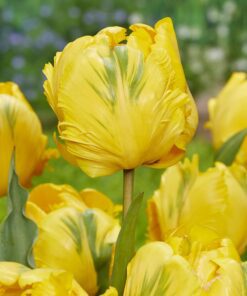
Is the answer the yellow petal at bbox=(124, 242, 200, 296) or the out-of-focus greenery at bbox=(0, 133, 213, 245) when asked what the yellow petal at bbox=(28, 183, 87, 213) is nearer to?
the yellow petal at bbox=(124, 242, 200, 296)

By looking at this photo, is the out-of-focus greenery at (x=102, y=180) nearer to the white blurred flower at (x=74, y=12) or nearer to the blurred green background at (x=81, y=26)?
the blurred green background at (x=81, y=26)

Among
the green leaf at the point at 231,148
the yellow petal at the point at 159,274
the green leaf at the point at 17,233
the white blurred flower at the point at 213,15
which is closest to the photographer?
A: the yellow petal at the point at 159,274

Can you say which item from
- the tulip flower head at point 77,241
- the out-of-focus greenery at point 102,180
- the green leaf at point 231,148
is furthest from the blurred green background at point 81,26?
the tulip flower head at point 77,241

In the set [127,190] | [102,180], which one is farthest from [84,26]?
[127,190]

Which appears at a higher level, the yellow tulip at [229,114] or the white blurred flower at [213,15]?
the yellow tulip at [229,114]

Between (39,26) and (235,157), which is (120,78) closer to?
(235,157)

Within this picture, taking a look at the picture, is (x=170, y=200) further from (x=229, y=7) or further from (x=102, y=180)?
(x=229, y=7)

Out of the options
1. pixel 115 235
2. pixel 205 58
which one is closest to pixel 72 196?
pixel 115 235
